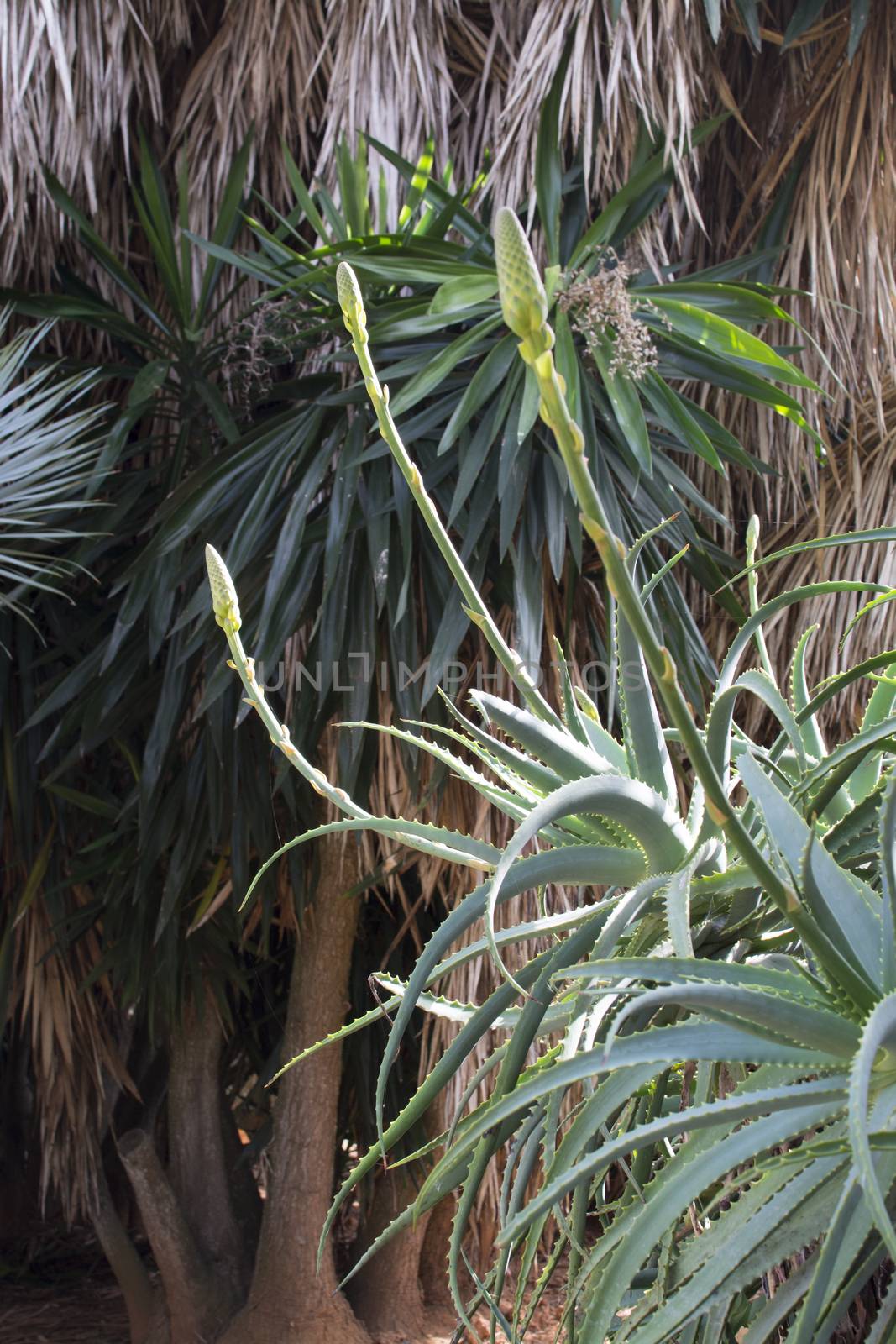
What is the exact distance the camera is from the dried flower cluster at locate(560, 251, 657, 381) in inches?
86.0

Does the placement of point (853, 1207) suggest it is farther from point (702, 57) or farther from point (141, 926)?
point (702, 57)

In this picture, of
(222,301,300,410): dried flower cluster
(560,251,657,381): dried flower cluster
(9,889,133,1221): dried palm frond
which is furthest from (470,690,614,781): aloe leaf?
(9,889,133,1221): dried palm frond

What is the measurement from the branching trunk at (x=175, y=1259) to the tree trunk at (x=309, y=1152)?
133 millimetres

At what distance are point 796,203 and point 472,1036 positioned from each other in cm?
239

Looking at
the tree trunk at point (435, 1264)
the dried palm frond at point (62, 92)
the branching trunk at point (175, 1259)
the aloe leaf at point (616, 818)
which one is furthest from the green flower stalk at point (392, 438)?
the tree trunk at point (435, 1264)

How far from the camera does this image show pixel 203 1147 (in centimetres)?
300

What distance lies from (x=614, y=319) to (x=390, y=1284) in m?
2.25

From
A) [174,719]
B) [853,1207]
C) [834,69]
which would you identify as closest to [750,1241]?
[853,1207]

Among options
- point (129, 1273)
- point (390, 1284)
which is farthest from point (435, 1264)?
point (129, 1273)

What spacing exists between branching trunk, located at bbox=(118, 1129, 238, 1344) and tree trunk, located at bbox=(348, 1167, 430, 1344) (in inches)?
12.6

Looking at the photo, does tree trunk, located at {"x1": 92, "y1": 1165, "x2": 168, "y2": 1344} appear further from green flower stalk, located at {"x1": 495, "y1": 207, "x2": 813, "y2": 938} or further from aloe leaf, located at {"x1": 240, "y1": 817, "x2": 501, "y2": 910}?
green flower stalk, located at {"x1": 495, "y1": 207, "x2": 813, "y2": 938}

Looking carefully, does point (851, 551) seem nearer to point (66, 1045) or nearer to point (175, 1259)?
point (66, 1045)

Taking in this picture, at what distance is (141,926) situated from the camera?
103 inches

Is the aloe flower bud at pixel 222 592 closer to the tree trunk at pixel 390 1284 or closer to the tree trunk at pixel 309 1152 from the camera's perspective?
the tree trunk at pixel 309 1152
